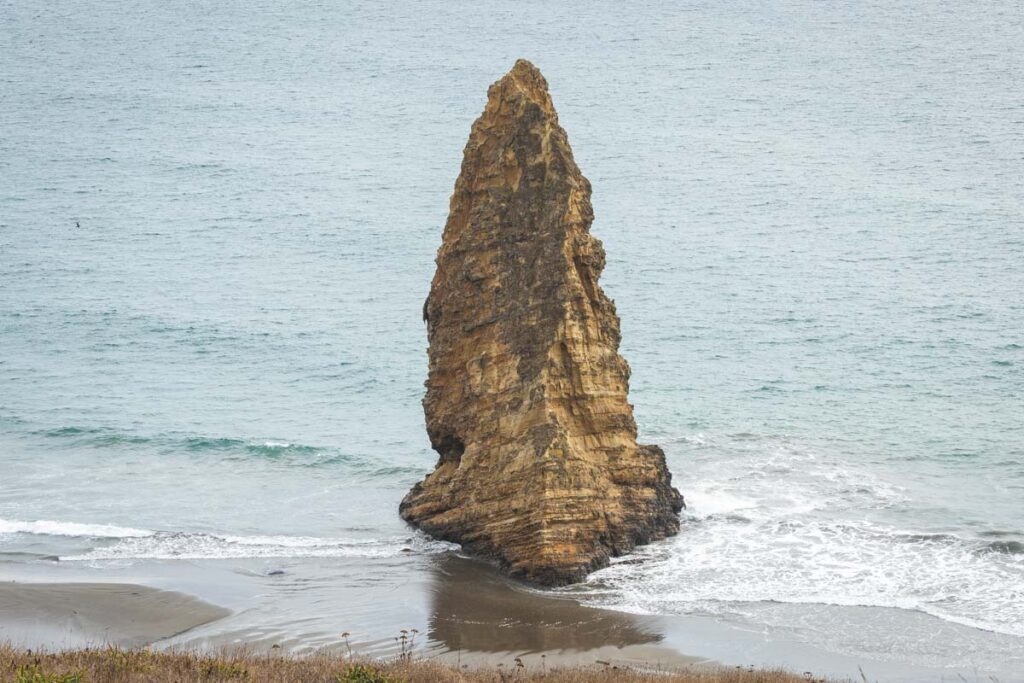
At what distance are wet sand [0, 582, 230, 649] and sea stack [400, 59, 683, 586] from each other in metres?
6.12

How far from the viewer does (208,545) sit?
30266 mm

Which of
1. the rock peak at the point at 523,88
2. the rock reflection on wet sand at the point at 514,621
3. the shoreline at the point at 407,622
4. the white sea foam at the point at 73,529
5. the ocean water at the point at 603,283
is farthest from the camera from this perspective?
the white sea foam at the point at 73,529

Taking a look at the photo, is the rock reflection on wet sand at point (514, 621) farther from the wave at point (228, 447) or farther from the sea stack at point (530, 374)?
the wave at point (228, 447)

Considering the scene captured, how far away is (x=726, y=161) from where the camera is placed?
7450cm

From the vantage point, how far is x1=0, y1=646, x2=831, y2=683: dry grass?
1809 centimetres

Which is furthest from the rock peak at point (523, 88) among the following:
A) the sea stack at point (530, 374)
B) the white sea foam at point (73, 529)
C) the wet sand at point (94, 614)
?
the white sea foam at point (73, 529)

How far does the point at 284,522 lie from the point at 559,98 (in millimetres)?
58692

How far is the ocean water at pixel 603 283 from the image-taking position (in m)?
30.0

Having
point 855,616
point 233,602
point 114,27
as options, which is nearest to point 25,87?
point 114,27

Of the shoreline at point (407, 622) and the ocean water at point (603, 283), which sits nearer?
the shoreline at point (407, 622)

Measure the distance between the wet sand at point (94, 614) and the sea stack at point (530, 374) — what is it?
6.12 meters

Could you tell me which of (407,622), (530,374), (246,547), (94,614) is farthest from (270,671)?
(246,547)

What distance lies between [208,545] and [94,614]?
500 centimetres

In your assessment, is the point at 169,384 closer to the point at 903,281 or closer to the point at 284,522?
the point at 284,522
